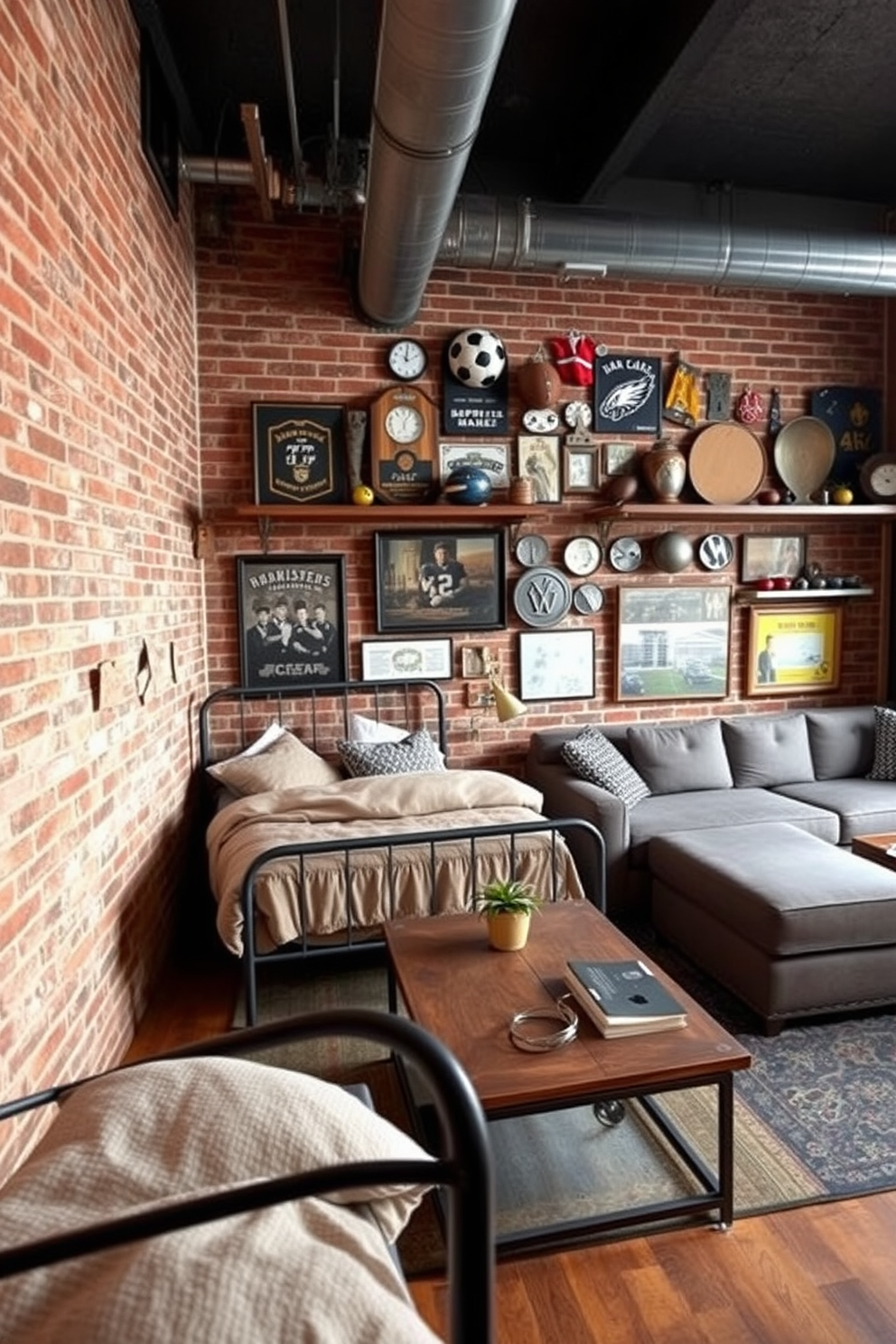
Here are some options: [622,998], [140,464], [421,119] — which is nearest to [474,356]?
[421,119]

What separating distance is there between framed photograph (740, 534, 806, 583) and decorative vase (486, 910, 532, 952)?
305 cm

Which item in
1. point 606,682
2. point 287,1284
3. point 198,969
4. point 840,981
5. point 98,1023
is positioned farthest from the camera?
point 606,682

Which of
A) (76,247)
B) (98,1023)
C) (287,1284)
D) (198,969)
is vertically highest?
(76,247)

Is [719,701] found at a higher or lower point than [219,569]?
lower

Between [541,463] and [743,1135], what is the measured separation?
3153 mm

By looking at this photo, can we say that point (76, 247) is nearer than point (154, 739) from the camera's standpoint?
Yes

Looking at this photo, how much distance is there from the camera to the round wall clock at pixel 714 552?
4.48m

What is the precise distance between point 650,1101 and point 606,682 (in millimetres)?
2537

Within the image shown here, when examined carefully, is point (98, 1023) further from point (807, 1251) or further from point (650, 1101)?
point (807, 1251)

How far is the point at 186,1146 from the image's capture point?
1.01 meters

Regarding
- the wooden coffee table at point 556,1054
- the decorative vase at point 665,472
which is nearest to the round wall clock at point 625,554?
the decorative vase at point 665,472

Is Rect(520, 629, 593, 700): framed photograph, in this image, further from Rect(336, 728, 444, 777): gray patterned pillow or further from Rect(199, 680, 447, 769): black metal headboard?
Rect(336, 728, 444, 777): gray patterned pillow

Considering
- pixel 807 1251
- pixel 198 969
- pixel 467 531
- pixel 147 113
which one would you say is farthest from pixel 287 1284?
pixel 467 531

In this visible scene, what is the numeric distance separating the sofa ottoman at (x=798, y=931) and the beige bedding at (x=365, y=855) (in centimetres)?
55
